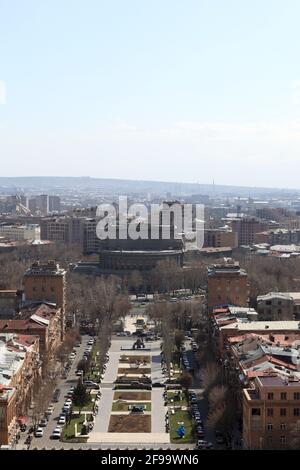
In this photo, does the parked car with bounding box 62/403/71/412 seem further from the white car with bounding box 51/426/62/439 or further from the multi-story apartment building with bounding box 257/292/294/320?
the multi-story apartment building with bounding box 257/292/294/320

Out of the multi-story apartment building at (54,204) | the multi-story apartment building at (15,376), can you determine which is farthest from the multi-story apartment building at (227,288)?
the multi-story apartment building at (54,204)

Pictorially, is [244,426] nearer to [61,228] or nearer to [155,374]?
[155,374]

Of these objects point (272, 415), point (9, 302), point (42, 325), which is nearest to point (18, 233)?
point (9, 302)

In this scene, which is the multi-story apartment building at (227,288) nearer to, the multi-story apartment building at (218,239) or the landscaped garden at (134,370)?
the landscaped garden at (134,370)

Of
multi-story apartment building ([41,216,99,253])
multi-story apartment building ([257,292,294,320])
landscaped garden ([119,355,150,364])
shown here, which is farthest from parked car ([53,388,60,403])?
multi-story apartment building ([41,216,99,253])

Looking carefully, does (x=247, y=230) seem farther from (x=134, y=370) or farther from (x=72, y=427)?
(x=72, y=427)

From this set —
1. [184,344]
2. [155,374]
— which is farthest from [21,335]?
[184,344]
